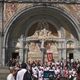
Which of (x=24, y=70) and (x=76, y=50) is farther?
(x=76, y=50)

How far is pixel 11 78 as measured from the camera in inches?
384

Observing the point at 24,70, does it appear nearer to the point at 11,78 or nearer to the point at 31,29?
the point at 11,78

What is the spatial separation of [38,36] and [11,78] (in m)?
22.2

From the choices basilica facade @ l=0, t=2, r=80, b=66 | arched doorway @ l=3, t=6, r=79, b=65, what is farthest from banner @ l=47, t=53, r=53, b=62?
arched doorway @ l=3, t=6, r=79, b=65

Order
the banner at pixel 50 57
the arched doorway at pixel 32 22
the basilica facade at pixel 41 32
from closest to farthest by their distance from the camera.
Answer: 1. the arched doorway at pixel 32 22
2. the basilica facade at pixel 41 32
3. the banner at pixel 50 57

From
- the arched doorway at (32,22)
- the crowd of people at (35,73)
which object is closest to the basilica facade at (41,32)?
the arched doorway at (32,22)

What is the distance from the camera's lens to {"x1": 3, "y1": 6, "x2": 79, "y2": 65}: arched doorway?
30578 millimetres

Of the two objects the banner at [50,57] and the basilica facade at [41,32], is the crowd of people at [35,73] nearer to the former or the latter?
the basilica facade at [41,32]

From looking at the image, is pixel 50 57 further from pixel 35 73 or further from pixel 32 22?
pixel 35 73

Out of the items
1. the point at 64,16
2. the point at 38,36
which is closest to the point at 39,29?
the point at 38,36

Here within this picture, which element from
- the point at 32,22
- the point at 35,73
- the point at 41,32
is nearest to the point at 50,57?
the point at 41,32

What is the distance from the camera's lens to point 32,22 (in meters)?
31.7

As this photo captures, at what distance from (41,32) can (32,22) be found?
1186 millimetres

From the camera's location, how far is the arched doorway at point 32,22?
30.6 meters
